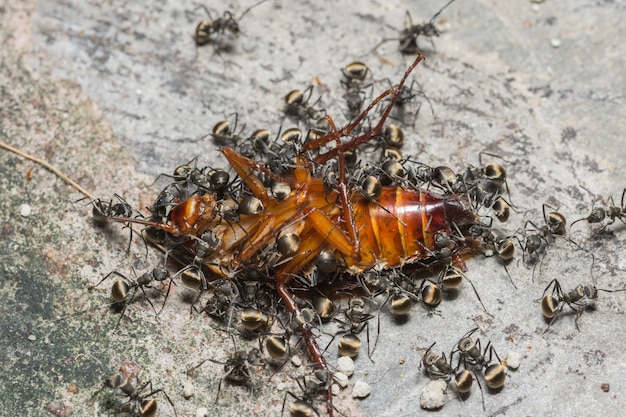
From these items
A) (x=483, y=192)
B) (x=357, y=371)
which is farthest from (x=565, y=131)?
(x=357, y=371)

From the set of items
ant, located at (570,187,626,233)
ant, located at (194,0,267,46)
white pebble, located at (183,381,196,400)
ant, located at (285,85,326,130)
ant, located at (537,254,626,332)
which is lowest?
white pebble, located at (183,381,196,400)

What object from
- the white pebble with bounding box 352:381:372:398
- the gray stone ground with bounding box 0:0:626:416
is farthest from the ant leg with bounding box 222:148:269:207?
the white pebble with bounding box 352:381:372:398

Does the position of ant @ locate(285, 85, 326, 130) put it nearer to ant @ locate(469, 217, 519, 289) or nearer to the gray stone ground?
the gray stone ground

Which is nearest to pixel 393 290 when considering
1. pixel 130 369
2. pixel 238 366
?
pixel 238 366

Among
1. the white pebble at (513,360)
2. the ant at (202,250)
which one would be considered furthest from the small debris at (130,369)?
the white pebble at (513,360)

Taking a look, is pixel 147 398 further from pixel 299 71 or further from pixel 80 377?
pixel 299 71

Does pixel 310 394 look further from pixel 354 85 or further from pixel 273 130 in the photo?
pixel 354 85

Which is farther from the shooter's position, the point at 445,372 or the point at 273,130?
Result: the point at 273,130
